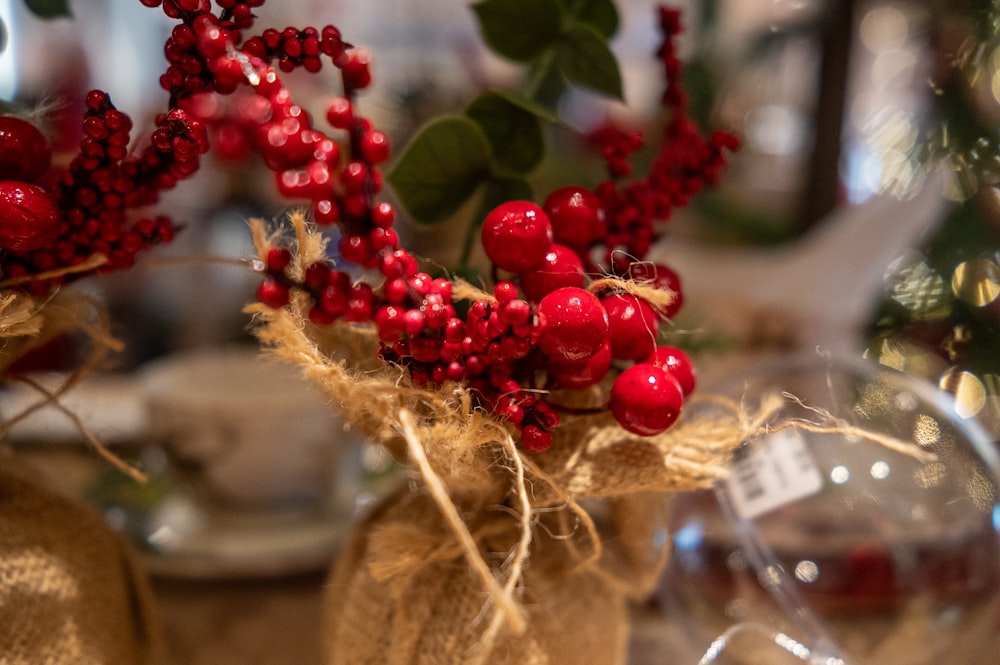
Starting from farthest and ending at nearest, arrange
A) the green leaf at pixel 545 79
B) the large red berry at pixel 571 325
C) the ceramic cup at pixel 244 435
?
the ceramic cup at pixel 244 435
the green leaf at pixel 545 79
the large red berry at pixel 571 325

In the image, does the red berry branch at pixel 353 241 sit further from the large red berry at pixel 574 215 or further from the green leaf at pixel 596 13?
the green leaf at pixel 596 13

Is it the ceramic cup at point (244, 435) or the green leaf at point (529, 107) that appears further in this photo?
the ceramic cup at point (244, 435)

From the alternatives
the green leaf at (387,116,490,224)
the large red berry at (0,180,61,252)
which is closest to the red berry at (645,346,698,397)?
the green leaf at (387,116,490,224)

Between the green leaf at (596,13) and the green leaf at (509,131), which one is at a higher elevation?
the green leaf at (596,13)

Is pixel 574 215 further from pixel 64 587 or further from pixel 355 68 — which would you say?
pixel 64 587

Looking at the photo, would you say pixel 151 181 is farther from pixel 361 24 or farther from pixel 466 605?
pixel 361 24

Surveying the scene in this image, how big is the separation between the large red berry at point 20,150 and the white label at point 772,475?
31cm

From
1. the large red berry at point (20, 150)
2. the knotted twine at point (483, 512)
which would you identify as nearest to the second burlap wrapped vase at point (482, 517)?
the knotted twine at point (483, 512)

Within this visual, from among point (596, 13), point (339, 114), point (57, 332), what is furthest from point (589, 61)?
point (57, 332)

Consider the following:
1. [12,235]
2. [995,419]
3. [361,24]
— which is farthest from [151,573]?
[361,24]

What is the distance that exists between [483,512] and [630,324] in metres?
0.10

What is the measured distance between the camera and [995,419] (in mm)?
460

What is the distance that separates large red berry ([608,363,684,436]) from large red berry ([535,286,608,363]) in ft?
0.07

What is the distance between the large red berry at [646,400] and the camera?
0.25m
